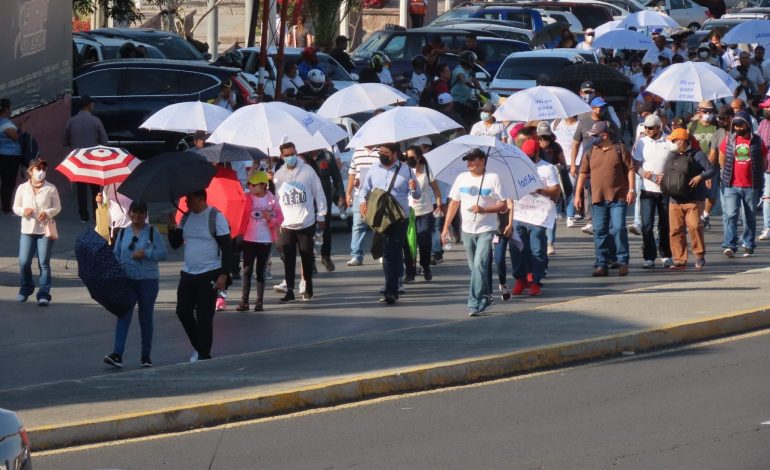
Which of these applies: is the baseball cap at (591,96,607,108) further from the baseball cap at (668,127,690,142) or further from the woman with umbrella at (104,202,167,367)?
the woman with umbrella at (104,202,167,367)

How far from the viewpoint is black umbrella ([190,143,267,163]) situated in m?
16.4

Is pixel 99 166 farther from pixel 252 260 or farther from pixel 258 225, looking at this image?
pixel 252 260

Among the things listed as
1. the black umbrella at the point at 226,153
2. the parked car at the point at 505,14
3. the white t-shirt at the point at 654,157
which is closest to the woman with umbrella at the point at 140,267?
the black umbrella at the point at 226,153

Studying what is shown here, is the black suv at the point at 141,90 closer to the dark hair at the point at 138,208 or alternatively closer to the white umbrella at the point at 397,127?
the white umbrella at the point at 397,127

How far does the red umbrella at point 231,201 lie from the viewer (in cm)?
1570

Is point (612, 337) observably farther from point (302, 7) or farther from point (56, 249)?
point (302, 7)

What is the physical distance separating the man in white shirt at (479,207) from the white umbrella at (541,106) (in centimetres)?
575

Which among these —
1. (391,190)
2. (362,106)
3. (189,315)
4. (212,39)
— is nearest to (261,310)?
(391,190)

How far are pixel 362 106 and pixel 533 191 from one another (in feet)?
19.3

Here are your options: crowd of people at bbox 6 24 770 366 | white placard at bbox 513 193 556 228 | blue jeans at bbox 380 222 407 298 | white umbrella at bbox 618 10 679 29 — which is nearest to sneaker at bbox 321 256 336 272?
crowd of people at bbox 6 24 770 366

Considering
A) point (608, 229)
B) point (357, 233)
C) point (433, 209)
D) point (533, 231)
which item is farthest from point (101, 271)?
point (608, 229)

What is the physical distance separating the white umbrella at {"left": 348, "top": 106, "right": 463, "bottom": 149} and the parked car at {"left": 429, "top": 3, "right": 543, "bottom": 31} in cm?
2513

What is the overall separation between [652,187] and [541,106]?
9.29 ft

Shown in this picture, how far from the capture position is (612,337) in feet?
44.3
